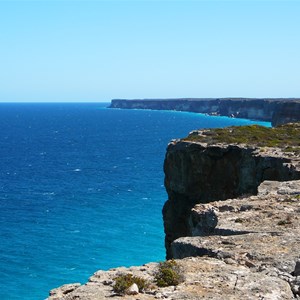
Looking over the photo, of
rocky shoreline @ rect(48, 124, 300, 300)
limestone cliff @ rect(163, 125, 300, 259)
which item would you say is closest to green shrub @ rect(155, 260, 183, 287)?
rocky shoreline @ rect(48, 124, 300, 300)

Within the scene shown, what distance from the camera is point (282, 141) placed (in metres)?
40.4

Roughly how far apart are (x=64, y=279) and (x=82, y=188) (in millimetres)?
36433

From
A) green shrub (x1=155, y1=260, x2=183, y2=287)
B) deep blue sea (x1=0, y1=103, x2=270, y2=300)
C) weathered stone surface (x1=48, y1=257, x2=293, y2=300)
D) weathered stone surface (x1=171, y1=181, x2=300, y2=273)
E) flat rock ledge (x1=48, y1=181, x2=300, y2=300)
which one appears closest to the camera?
weathered stone surface (x1=48, y1=257, x2=293, y2=300)

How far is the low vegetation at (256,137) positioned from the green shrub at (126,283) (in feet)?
79.9

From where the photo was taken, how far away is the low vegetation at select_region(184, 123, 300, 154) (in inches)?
1497

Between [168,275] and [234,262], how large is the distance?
2.48 metres

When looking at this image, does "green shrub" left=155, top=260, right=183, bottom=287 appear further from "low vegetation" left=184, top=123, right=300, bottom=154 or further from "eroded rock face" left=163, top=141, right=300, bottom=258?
"low vegetation" left=184, top=123, right=300, bottom=154

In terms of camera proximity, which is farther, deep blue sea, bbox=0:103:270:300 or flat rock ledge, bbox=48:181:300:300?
deep blue sea, bbox=0:103:270:300

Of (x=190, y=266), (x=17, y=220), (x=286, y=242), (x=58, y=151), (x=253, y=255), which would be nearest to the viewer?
(x=190, y=266)

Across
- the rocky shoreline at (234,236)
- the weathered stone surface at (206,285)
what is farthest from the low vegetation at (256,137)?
the weathered stone surface at (206,285)

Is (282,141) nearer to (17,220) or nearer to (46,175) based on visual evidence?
(17,220)

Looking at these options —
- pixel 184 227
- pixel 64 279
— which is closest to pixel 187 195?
pixel 184 227

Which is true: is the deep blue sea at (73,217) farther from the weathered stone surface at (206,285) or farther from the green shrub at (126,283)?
the green shrub at (126,283)

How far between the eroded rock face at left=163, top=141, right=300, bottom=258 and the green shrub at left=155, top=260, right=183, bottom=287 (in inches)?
812
